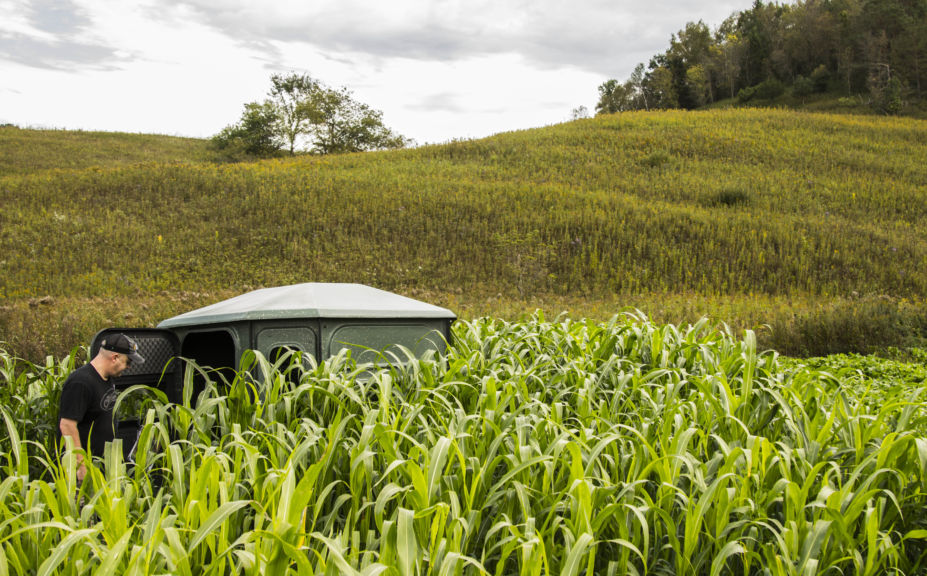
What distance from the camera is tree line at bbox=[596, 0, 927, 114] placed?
5475cm

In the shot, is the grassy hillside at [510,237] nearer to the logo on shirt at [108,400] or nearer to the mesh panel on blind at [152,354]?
the mesh panel on blind at [152,354]

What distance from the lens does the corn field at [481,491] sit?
2561 millimetres

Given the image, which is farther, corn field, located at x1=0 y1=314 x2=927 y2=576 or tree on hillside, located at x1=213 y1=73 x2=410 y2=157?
tree on hillside, located at x1=213 y1=73 x2=410 y2=157

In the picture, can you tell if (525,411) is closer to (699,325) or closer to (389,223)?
(699,325)

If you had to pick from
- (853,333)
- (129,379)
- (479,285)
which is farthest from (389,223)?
(129,379)

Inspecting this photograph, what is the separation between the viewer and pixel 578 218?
21.7 metres

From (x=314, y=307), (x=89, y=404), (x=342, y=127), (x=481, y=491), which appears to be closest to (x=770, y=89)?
(x=342, y=127)

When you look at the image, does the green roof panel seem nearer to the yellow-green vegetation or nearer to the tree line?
the yellow-green vegetation

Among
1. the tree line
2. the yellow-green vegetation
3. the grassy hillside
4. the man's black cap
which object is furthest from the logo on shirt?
the tree line

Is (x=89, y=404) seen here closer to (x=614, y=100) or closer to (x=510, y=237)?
(x=510, y=237)

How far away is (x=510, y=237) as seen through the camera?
67.0 ft

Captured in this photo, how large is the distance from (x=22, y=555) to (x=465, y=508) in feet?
6.46

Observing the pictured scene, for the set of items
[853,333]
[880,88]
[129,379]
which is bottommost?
[853,333]

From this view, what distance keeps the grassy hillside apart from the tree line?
30325mm
